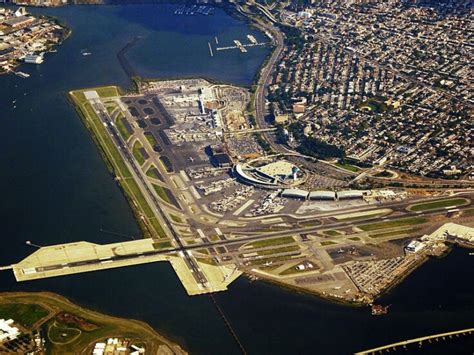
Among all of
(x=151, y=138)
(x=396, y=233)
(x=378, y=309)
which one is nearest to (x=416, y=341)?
(x=378, y=309)

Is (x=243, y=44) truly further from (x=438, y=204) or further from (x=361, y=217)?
(x=361, y=217)

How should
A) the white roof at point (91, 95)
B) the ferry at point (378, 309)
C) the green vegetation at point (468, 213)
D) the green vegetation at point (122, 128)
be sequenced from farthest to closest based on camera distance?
the white roof at point (91, 95) < the green vegetation at point (122, 128) < the green vegetation at point (468, 213) < the ferry at point (378, 309)

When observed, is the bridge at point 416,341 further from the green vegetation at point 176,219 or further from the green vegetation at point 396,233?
the green vegetation at point 176,219

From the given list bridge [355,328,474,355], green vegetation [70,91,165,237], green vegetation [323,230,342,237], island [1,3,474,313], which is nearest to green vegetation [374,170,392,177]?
island [1,3,474,313]

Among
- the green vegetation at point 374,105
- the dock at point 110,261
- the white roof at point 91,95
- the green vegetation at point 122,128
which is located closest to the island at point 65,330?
the dock at point 110,261

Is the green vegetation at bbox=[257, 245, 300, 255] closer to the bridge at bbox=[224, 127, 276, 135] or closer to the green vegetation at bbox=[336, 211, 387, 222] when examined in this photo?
the green vegetation at bbox=[336, 211, 387, 222]

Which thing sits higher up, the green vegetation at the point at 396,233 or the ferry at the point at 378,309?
the green vegetation at the point at 396,233

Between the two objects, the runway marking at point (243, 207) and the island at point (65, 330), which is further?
the runway marking at point (243, 207)
